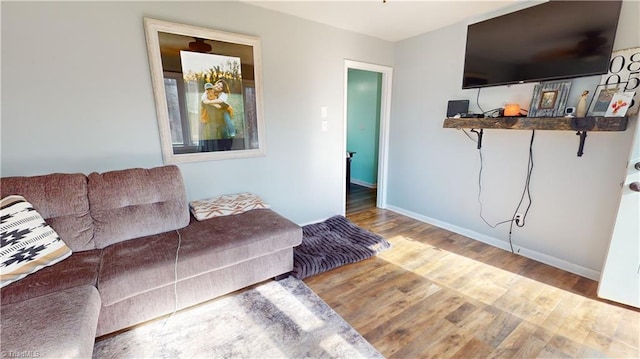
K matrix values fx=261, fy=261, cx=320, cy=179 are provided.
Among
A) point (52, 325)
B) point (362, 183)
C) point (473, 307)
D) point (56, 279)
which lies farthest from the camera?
point (362, 183)

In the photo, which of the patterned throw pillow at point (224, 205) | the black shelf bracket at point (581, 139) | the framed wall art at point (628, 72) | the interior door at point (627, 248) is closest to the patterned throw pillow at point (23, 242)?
the patterned throw pillow at point (224, 205)

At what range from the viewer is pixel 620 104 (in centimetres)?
175

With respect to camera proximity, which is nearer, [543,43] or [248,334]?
[248,334]

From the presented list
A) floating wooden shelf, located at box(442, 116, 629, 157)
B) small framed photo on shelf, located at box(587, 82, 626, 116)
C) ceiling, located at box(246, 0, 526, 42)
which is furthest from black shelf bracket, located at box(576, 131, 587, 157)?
ceiling, located at box(246, 0, 526, 42)

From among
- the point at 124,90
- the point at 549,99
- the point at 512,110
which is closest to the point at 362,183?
the point at 512,110

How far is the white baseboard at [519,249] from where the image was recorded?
213 centimetres

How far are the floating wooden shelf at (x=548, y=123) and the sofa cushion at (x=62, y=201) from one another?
3147mm

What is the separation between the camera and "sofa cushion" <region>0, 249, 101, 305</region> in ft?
4.07

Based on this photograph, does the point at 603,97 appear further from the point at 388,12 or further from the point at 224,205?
the point at 224,205

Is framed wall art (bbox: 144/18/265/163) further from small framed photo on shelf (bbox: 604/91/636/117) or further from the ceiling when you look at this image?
small framed photo on shelf (bbox: 604/91/636/117)

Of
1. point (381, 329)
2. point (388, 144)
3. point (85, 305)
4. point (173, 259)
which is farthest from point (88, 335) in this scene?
point (388, 144)

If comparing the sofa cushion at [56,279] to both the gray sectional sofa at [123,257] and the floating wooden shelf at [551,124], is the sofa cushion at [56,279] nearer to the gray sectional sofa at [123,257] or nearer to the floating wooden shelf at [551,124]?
the gray sectional sofa at [123,257]

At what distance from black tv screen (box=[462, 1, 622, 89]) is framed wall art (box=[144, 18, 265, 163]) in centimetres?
207

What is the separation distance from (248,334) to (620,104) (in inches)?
111
